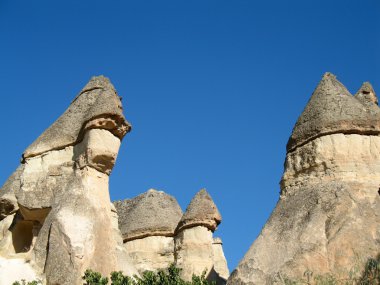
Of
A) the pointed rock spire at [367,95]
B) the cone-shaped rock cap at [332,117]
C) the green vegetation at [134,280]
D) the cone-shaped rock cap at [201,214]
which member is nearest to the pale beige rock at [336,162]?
the cone-shaped rock cap at [332,117]

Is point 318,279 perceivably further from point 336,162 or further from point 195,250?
point 195,250

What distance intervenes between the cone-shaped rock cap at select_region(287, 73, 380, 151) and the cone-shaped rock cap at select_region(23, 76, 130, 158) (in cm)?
414

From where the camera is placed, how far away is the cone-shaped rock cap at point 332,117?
587 inches

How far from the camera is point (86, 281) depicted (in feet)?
43.8

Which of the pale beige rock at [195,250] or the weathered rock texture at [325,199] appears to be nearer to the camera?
the weathered rock texture at [325,199]

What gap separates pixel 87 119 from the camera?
15875 mm

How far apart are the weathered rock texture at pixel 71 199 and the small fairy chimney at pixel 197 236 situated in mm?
4950

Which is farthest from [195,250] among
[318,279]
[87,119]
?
[318,279]

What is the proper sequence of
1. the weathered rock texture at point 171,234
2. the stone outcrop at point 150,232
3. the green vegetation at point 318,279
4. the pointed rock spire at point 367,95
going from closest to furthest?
the green vegetation at point 318,279 → the pointed rock spire at point 367,95 → the weathered rock texture at point 171,234 → the stone outcrop at point 150,232

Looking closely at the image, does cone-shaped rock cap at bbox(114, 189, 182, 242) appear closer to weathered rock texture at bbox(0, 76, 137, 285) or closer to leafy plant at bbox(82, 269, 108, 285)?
weathered rock texture at bbox(0, 76, 137, 285)

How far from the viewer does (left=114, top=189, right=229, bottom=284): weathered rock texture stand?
2222 centimetres

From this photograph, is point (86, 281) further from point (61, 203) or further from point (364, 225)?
point (364, 225)

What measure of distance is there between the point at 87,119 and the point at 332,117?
567 centimetres

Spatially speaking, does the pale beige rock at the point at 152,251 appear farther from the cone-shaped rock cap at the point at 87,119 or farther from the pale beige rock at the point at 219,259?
the cone-shaped rock cap at the point at 87,119
